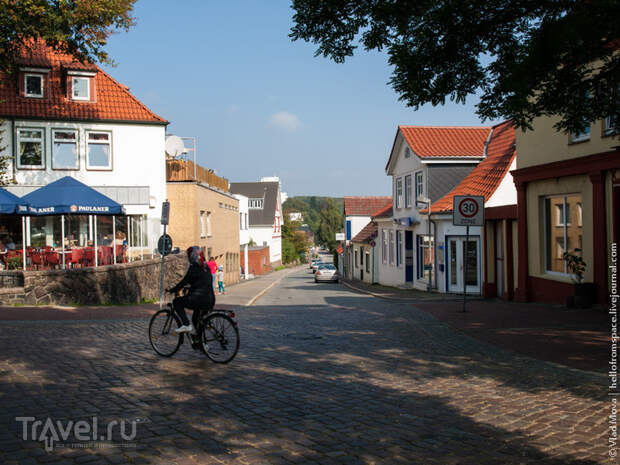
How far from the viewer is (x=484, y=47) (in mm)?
8727

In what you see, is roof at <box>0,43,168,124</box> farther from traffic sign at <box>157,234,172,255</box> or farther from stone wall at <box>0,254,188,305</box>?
traffic sign at <box>157,234,172,255</box>

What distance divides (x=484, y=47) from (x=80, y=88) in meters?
23.8

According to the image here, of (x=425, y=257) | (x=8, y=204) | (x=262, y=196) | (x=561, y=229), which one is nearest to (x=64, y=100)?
(x=8, y=204)

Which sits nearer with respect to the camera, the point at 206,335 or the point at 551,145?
the point at 206,335

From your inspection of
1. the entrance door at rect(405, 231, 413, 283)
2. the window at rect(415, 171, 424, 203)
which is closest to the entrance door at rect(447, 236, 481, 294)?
the window at rect(415, 171, 424, 203)

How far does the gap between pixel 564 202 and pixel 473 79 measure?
8.31 meters

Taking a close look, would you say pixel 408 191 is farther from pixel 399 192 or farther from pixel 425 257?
pixel 425 257

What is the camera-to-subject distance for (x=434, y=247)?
86.1 feet

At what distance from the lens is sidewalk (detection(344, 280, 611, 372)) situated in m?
8.69

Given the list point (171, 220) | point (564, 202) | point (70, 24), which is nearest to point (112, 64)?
point (70, 24)

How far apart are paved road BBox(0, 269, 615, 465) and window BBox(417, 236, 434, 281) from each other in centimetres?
1605

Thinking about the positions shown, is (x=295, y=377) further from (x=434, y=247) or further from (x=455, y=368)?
(x=434, y=247)

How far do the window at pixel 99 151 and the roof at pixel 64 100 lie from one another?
0.92 metres

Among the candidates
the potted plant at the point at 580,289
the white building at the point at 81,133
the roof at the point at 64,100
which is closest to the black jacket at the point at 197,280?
the potted plant at the point at 580,289
